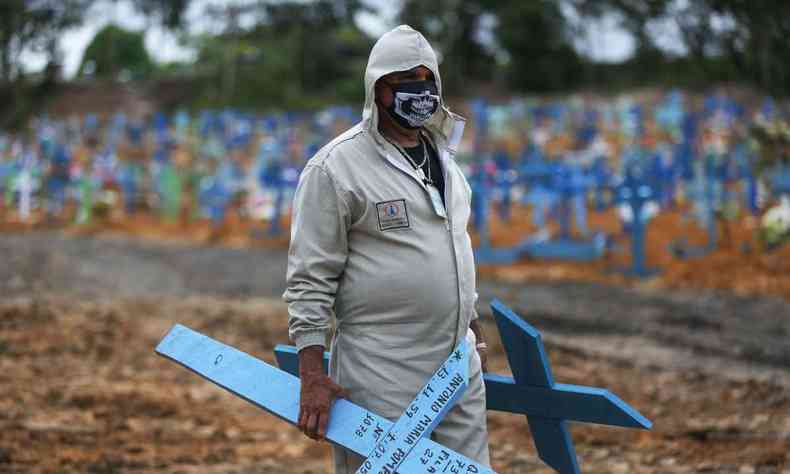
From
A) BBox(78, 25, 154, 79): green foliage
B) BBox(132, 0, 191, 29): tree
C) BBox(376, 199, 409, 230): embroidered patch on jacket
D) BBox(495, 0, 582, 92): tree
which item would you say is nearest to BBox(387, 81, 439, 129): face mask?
BBox(376, 199, 409, 230): embroidered patch on jacket

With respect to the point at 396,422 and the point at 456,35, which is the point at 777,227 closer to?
the point at 396,422

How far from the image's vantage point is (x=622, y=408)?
8.91 ft

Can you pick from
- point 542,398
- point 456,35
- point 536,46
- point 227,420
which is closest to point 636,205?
point 227,420

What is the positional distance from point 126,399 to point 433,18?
29.2m

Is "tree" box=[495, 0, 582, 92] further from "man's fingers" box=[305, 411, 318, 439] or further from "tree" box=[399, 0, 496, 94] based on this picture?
"man's fingers" box=[305, 411, 318, 439]

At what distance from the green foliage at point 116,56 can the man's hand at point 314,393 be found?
30877mm

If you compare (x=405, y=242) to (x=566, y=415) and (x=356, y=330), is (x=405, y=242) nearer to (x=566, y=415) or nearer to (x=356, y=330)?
(x=356, y=330)

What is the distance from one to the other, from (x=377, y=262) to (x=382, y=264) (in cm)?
1

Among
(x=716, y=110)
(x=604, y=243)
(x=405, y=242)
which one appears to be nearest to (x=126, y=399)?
(x=405, y=242)

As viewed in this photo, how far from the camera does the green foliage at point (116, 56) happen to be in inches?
1417

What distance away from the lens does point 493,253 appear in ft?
43.3

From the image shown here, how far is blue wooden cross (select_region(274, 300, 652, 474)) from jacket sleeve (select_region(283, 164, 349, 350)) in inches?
10.1

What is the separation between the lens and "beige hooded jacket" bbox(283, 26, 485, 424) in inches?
108

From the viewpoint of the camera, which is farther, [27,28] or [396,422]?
[27,28]
